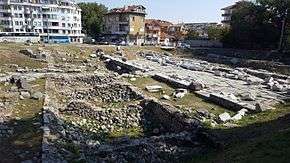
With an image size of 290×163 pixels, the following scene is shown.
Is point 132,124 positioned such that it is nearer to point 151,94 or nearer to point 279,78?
point 151,94

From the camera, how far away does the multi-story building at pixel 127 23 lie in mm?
89938

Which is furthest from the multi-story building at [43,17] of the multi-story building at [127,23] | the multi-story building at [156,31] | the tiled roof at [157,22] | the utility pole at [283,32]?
the utility pole at [283,32]

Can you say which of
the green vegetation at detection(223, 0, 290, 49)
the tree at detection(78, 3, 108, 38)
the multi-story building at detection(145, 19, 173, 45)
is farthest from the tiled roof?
the green vegetation at detection(223, 0, 290, 49)

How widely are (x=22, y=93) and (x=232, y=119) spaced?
13684mm

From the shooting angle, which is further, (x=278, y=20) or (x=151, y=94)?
(x=278, y=20)

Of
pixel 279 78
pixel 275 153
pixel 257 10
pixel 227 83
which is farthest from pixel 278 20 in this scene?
pixel 275 153

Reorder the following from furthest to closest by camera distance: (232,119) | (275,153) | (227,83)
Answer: (227,83) → (232,119) → (275,153)

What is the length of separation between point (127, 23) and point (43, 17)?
21.3 meters

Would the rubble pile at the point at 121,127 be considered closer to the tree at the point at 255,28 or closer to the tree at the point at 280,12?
the tree at the point at 280,12

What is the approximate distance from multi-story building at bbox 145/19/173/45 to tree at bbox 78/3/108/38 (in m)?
12.5

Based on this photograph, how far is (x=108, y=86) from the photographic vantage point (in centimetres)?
3028

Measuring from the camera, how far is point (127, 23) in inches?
3533

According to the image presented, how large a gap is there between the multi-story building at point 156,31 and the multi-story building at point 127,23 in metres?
7.38

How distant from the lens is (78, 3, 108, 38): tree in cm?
9833
